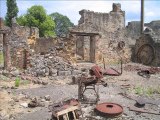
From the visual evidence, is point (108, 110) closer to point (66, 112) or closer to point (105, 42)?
point (66, 112)

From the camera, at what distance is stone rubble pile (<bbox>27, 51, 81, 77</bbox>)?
54.9 feet

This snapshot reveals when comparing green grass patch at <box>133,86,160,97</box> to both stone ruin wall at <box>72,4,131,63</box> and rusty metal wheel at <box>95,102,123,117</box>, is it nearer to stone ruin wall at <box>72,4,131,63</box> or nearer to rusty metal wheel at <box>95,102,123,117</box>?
rusty metal wheel at <box>95,102,123,117</box>

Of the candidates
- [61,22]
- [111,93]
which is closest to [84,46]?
[111,93]

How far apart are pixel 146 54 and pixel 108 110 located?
47.1 feet

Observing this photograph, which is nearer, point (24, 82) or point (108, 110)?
point (108, 110)

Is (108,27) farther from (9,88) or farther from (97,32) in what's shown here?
(9,88)

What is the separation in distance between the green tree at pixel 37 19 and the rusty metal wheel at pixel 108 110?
1194 inches

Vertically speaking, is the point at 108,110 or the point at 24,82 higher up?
the point at 24,82

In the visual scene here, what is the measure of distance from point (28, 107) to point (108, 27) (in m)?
20.8

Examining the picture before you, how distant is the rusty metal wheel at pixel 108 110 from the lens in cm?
923

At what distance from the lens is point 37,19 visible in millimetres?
39344

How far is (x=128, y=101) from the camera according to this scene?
1110 cm

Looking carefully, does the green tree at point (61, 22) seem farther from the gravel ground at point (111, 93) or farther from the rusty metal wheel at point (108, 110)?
the rusty metal wheel at point (108, 110)

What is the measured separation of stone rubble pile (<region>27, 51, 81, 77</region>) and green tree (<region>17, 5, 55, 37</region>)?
71.9 feet
